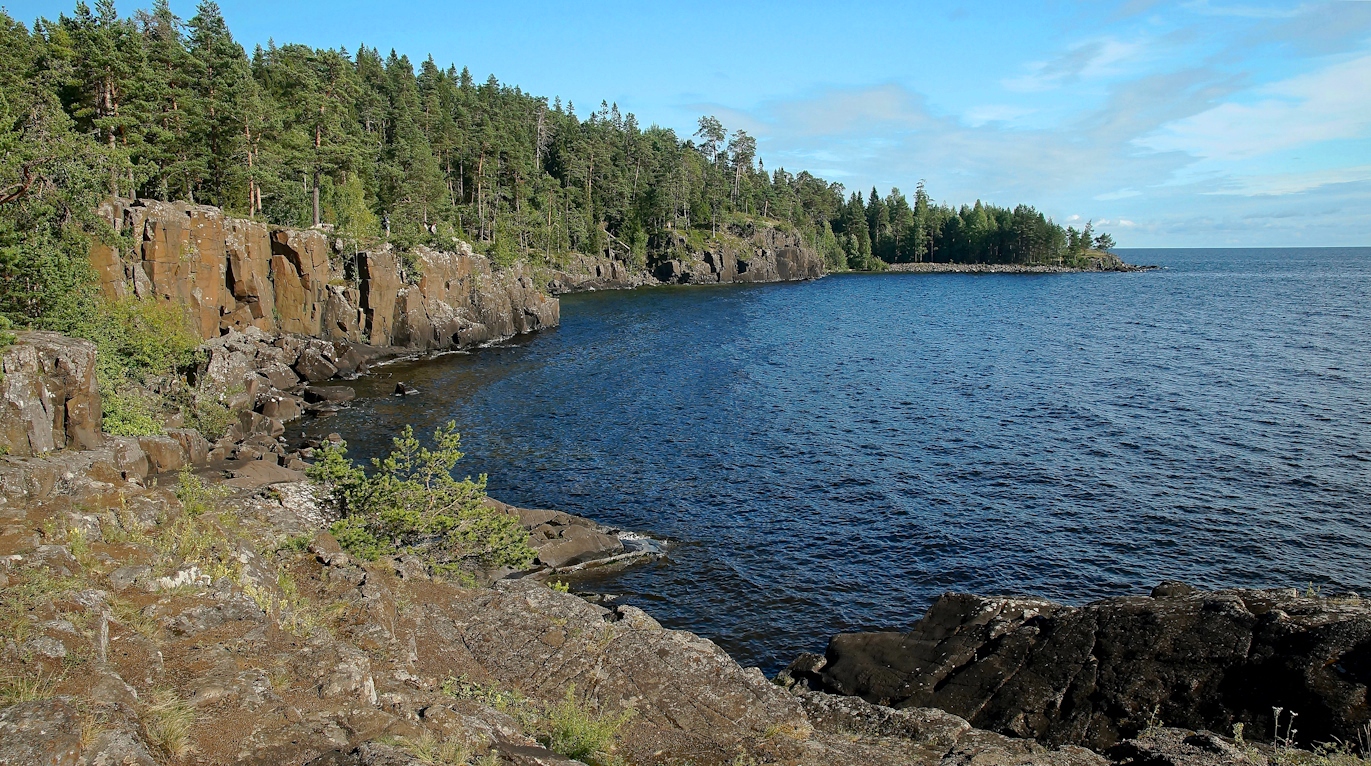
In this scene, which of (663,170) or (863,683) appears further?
(663,170)

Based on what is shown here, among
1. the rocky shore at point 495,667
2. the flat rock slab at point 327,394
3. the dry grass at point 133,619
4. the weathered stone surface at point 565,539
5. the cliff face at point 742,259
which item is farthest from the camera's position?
the cliff face at point 742,259

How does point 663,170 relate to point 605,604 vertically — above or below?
above

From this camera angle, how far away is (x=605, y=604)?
26312 mm

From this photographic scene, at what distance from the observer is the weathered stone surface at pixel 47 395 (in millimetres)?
25109

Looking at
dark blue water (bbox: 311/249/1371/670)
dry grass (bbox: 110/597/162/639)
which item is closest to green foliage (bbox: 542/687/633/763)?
dry grass (bbox: 110/597/162/639)

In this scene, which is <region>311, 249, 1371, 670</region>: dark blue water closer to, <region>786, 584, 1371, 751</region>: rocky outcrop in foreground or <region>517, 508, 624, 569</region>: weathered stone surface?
<region>517, 508, 624, 569</region>: weathered stone surface

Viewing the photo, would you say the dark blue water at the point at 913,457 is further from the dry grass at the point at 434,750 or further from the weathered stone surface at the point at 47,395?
the dry grass at the point at 434,750

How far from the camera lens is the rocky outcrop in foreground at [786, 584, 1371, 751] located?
45.6 feet

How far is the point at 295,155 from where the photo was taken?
66812 mm

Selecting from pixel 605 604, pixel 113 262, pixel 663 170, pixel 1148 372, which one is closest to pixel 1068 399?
pixel 1148 372

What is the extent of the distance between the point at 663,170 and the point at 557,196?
27119 millimetres

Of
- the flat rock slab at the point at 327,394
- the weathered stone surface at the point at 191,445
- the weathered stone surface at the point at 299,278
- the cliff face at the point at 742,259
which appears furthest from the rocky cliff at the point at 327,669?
the cliff face at the point at 742,259

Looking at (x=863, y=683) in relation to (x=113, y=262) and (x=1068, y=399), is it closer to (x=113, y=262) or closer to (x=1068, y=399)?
(x=1068, y=399)

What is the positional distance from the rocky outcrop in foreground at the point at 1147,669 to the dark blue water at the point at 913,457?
6481 mm
